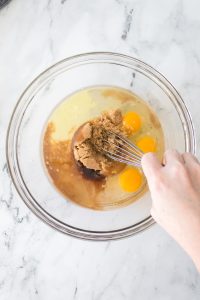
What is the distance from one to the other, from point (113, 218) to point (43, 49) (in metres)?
0.46

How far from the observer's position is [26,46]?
4.52 ft

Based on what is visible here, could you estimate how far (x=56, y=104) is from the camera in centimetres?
137

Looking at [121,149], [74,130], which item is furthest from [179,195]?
[74,130]

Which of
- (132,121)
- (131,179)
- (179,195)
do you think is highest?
(132,121)

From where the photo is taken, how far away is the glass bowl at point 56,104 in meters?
1.33

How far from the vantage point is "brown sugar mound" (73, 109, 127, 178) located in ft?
4.20

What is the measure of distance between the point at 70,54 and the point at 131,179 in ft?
1.15

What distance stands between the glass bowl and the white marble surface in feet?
0.13

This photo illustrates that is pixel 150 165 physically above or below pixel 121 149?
below

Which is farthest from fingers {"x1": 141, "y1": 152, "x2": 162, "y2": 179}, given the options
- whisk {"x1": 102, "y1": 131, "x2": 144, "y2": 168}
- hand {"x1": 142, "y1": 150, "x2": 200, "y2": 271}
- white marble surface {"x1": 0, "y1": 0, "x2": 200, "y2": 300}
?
white marble surface {"x1": 0, "y1": 0, "x2": 200, "y2": 300}

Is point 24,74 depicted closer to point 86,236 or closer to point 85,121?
point 85,121

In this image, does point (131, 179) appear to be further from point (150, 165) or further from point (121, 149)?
point (150, 165)

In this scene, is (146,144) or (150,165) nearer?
(150,165)

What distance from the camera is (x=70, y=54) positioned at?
1.37 m
